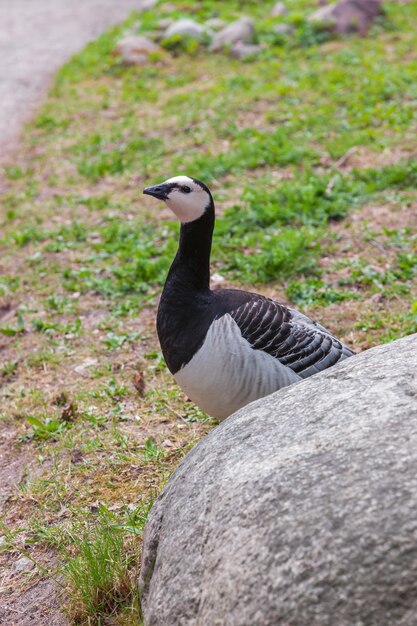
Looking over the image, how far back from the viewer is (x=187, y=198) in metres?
4.03

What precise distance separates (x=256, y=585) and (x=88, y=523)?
1.68m

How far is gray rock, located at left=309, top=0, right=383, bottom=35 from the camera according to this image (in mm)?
12133

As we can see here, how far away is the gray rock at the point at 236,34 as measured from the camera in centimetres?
1238

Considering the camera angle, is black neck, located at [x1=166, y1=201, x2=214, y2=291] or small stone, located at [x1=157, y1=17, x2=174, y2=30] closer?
black neck, located at [x1=166, y1=201, x2=214, y2=291]

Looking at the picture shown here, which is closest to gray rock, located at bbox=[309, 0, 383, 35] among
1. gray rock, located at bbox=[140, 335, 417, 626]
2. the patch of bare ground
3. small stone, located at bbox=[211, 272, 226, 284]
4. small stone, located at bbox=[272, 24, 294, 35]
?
small stone, located at bbox=[272, 24, 294, 35]

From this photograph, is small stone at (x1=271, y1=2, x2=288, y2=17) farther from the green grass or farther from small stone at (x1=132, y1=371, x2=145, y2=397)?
small stone at (x1=132, y1=371, x2=145, y2=397)

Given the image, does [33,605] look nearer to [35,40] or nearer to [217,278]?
[217,278]

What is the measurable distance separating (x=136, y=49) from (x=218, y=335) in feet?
32.3

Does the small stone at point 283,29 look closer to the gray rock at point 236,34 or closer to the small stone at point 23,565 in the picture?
the gray rock at point 236,34

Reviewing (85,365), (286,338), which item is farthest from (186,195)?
(85,365)

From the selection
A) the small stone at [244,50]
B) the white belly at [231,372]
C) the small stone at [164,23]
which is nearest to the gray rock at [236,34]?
the small stone at [244,50]

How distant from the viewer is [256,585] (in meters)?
2.24

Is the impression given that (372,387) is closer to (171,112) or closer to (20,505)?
(20,505)

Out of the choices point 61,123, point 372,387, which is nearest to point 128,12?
point 61,123
